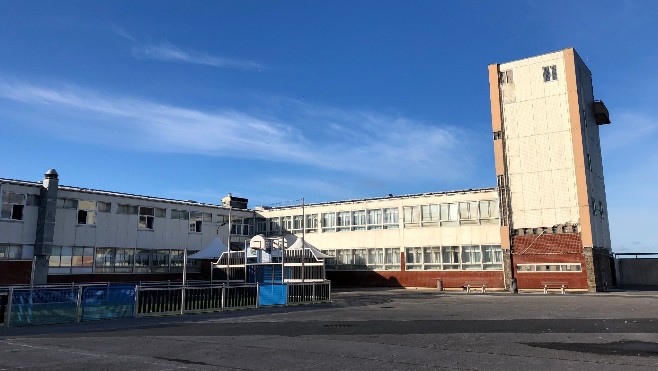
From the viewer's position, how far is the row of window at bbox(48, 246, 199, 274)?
38.2 metres

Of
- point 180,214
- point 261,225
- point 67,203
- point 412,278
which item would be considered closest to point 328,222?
point 261,225

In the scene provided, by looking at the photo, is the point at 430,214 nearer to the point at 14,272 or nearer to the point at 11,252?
the point at 14,272

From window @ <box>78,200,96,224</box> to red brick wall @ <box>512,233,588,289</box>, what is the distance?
33.6 metres

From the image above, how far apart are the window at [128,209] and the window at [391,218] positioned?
871 inches

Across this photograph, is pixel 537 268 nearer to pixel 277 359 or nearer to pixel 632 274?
pixel 632 274

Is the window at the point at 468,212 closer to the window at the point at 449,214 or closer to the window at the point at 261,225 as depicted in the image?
the window at the point at 449,214

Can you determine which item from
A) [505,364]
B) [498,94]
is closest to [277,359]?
[505,364]

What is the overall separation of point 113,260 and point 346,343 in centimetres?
3396

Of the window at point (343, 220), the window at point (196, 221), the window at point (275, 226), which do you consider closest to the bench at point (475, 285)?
the window at point (343, 220)

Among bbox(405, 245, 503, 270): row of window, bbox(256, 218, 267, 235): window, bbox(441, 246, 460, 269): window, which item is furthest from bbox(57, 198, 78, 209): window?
bbox(441, 246, 460, 269): window

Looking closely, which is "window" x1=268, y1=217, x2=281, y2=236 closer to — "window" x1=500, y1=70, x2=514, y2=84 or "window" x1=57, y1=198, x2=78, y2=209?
"window" x1=57, y1=198, x2=78, y2=209

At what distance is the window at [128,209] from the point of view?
42406 millimetres

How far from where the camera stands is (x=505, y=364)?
970cm

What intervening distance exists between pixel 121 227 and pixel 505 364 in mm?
38380
